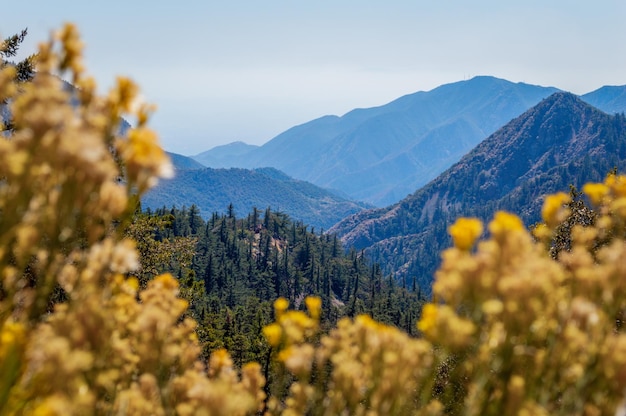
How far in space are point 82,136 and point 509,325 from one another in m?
1.40

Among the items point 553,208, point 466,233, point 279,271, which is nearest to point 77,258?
point 466,233

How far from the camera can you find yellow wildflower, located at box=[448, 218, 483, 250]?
4.98 feet

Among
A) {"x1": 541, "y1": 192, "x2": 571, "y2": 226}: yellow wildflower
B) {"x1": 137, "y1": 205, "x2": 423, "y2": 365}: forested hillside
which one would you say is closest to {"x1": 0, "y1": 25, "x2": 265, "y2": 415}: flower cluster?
{"x1": 541, "y1": 192, "x2": 571, "y2": 226}: yellow wildflower

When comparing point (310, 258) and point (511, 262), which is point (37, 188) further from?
point (310, 258)

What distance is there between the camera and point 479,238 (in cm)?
165

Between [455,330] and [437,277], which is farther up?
[437,277]

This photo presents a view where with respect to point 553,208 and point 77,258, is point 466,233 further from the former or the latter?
point 77,258

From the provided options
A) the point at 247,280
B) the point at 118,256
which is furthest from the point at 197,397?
the point at 247,280

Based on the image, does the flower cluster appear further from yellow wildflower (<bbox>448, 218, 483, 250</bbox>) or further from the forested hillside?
the forested hillside

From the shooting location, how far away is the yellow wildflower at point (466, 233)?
152cm

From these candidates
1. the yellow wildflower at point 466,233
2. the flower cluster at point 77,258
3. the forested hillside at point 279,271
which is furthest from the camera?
the forested hillside at point 279,271

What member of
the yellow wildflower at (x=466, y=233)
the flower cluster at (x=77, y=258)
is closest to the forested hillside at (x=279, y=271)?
the flower cluster at (x=77, y=258)

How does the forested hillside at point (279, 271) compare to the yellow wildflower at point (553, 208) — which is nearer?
the yellow wildflower at point (553, 208)

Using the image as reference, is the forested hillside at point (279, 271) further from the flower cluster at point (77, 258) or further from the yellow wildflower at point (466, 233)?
the yellow wildflower at point (466, 233)
